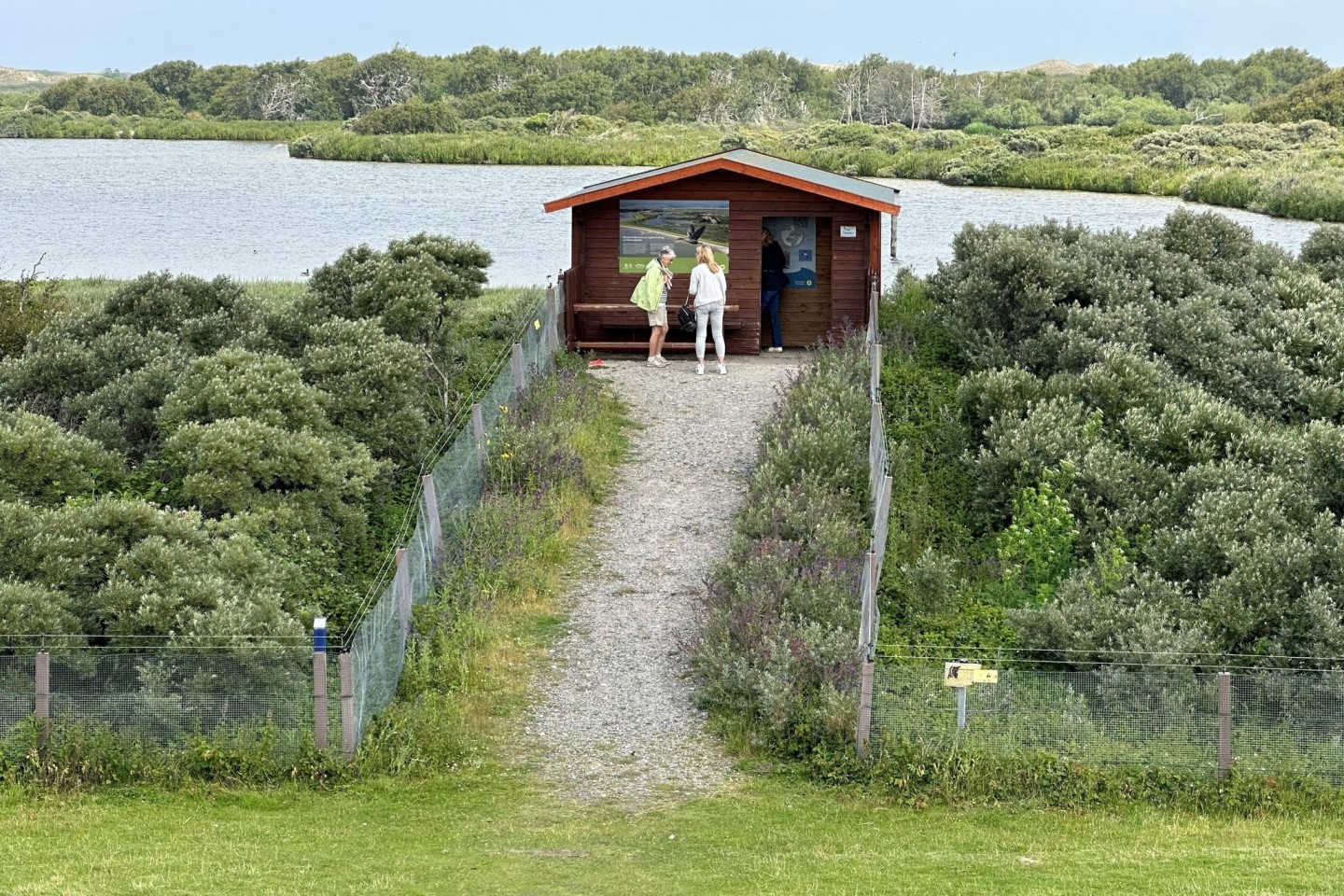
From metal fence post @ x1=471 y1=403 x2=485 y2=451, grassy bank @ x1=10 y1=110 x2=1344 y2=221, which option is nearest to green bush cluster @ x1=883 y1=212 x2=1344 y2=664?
metal fence post @ x1=471 y1=403 x2=485 y2=451

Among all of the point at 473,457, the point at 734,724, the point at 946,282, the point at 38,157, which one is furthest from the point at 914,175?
the point at 734,724

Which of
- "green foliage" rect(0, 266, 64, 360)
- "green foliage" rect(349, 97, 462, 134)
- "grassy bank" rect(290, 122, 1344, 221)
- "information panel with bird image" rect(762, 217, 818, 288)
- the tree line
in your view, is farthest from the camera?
the tree line

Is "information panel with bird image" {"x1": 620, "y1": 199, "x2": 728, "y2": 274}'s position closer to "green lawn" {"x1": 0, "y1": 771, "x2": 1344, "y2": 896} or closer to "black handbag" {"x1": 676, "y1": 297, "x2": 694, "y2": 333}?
"black handbag" {"x1": 676, "y1": 297, "x2": 694, "y2": 333}

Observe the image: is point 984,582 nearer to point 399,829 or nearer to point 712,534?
point 712,534

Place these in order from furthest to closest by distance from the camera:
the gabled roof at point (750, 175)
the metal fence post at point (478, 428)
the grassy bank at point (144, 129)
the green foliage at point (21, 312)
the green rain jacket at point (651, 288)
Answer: the grassy bank at point (144, 129)
the gabled roof at point (750, 175)
the green foliage at point (21, 312)
the green rain jacket at point (651, 288)
the metal fence post at point (478, 428)

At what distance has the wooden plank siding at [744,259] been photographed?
2688 centimetres

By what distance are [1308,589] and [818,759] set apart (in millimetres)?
5527

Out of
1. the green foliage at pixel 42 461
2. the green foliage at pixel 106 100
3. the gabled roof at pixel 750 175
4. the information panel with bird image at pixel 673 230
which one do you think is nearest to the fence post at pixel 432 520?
the green foliage at pixel 42 461

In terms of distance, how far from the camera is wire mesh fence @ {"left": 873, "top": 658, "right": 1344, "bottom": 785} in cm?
1302

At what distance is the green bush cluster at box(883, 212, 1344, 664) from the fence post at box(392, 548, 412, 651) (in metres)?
4.48

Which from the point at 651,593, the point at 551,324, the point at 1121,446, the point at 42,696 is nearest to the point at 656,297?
the point at 551,324

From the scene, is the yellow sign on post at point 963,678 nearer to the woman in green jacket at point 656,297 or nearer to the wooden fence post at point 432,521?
the wooden fence post at point 432,521

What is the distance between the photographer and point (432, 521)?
1723 centimetres

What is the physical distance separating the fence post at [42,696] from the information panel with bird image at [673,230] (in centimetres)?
1551
